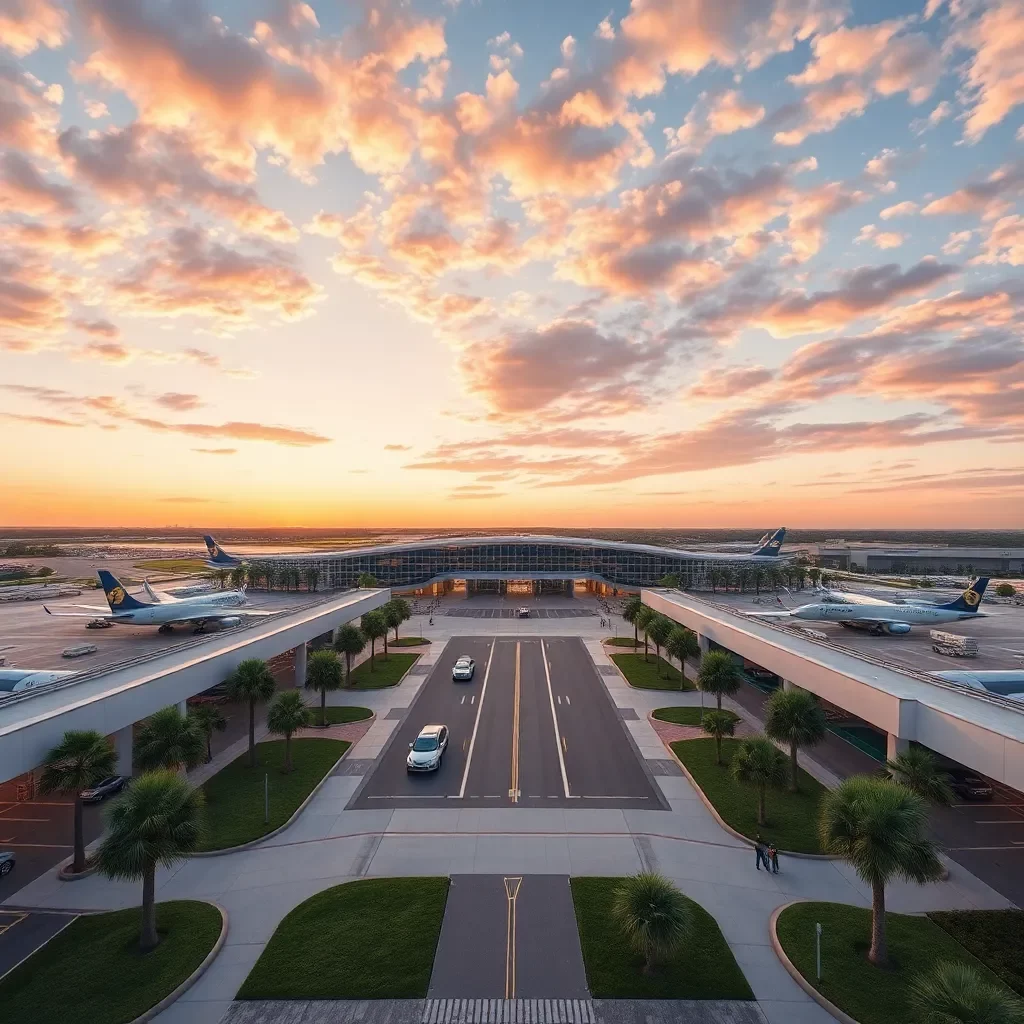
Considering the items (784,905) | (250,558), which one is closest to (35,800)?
(784,905)

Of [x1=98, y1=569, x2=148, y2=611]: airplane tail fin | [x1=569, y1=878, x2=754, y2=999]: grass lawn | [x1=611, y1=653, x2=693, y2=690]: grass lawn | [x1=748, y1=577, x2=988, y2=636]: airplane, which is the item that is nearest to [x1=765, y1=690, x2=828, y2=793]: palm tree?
[x1=569, y1=878, x2=754, y2=999]: grass lawn

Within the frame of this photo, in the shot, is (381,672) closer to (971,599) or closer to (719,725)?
(719,725)

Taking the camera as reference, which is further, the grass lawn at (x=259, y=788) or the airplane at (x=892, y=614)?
the airplane at (x=892, y=614)

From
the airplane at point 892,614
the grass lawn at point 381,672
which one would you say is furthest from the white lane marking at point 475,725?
the airplane at point 892,614

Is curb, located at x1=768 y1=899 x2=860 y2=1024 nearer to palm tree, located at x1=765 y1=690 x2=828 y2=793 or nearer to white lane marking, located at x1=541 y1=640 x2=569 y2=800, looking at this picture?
palm tree, located at x1=765 y1=690 x2=828 y2=793

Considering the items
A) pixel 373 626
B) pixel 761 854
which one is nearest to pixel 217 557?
pixel 373 626

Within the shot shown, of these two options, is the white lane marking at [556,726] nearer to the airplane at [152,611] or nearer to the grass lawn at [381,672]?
the grass lawn at [381,672]

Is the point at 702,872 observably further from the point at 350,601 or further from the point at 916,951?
the point at 350,601
